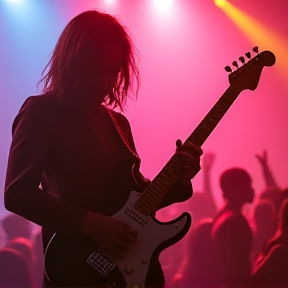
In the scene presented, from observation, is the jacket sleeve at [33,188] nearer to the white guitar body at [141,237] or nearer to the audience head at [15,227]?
the white guitar body at [141,237]

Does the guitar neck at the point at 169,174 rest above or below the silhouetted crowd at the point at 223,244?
above

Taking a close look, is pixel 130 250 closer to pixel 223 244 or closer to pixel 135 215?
pixel 135 215

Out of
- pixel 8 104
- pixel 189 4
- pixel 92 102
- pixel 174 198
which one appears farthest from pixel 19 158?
pixel 189 4

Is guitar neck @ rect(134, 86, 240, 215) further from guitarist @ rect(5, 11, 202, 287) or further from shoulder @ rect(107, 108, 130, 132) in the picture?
shoulder @ rect(107, 108, 130, 132)

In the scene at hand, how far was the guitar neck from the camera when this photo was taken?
1132 millimetres

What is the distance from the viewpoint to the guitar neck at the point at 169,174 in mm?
1132

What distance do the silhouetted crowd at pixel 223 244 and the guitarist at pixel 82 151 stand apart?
1044mm

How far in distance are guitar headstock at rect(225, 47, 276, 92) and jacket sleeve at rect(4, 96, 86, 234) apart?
580mm

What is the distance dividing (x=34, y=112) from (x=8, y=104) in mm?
1306

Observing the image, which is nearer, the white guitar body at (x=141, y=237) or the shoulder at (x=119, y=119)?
the white guitar body at (x=141, y=237)

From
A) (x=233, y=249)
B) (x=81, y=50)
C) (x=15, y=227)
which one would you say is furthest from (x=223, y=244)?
(x=81, y=50)

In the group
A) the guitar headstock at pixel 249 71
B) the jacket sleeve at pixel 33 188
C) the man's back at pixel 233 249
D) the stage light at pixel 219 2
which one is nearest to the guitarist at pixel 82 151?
the jacket sleeve at pixel 33 188

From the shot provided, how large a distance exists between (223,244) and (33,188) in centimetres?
135

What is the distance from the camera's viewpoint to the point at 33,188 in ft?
3.31
